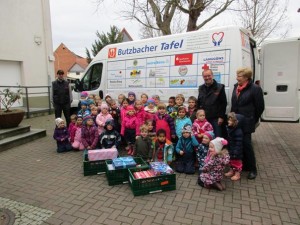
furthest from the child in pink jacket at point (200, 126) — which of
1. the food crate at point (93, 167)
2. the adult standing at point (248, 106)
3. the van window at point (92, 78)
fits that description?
the van window at point (92, 78)

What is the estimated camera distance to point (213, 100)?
4801mm

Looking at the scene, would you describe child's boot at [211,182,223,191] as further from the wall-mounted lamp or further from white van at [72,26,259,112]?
the wall-mounted lamp

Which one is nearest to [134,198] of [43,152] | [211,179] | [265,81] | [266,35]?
[211,179]

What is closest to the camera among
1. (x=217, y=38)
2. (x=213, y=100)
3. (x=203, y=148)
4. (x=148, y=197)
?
(x=148, y=197)

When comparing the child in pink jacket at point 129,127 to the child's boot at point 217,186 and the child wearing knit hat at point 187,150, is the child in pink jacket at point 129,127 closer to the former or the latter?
the child wearing knit hat at point 187,150

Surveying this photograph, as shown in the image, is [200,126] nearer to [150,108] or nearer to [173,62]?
[150,108]

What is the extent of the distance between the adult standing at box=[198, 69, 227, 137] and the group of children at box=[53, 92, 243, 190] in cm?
21

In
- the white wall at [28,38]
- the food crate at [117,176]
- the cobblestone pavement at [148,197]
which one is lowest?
the cobblestone pavement at [148,197]

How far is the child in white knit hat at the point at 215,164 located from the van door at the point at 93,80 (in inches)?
178

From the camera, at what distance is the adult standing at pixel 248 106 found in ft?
14.3

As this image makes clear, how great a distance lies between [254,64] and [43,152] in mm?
5705

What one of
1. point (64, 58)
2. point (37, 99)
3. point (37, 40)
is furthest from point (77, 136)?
point (64, 58)

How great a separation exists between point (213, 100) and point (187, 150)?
1066mm

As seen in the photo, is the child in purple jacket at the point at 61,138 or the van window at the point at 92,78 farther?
the van window at the point at 92,78
